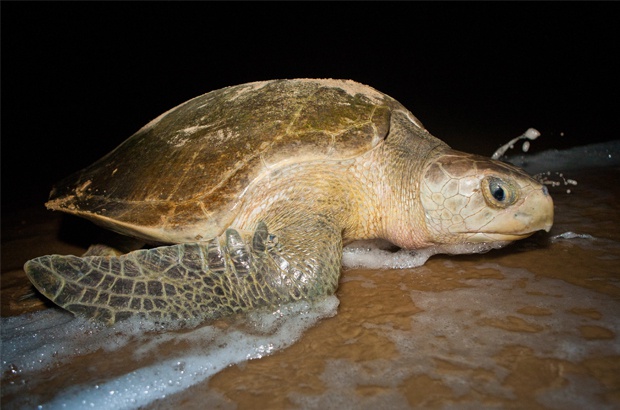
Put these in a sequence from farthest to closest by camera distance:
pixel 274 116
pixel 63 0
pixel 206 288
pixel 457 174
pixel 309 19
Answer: pixel 309 19
pixel 63 0
pixel 274 116
pixel 457 174
pixel 206 288

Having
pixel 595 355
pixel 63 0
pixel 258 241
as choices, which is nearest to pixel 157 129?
pixel 258 241

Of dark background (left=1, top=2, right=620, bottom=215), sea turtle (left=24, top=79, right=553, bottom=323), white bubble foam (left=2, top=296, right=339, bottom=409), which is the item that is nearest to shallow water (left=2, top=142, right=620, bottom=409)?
white bubble foam (left=2, top=296, right=339, bottom=409)

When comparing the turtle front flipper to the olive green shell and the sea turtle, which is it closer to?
the sea turtle

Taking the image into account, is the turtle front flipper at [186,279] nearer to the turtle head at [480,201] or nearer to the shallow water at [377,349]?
the shallow water at [377,349]

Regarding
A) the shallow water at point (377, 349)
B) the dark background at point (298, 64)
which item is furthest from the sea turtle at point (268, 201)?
the dark background at point (298, 64)

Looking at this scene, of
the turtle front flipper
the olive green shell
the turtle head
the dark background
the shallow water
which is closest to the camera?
the shallow water

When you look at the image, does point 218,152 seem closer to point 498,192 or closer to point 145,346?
point 145,346

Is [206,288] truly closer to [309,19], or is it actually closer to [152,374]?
[152,374]
